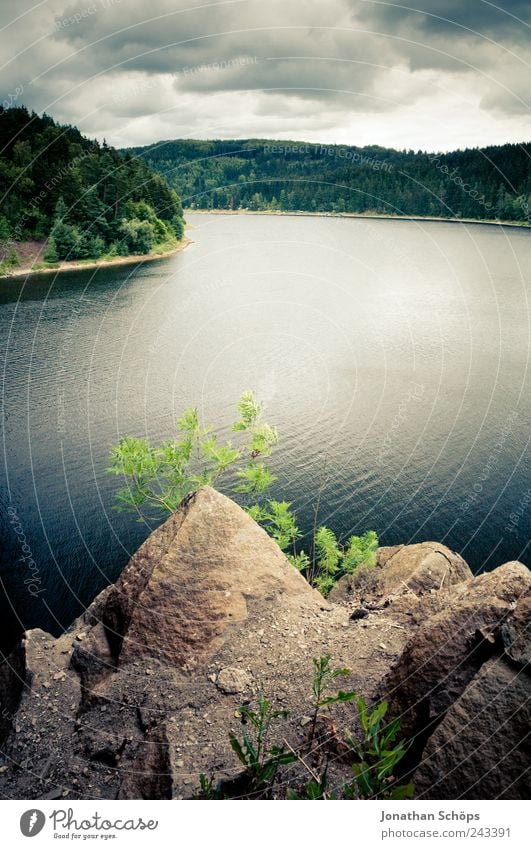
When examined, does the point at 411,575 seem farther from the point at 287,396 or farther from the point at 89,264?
the point at 89,264

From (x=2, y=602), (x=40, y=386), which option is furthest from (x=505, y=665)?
(x=40, y=386)

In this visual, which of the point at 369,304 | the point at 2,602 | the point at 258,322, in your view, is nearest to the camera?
the point at 2,602

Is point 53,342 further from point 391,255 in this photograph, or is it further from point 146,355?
point 391,255

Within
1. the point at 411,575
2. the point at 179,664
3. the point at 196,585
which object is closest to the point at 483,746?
the point at 179,664

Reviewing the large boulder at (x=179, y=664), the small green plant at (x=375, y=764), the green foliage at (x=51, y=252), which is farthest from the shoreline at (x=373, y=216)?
the small green plant at (x=375, y=764)

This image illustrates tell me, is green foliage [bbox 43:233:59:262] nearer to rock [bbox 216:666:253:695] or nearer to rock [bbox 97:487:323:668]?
rock [bbox 97:487:323:668]

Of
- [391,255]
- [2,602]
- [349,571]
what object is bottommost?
[2,602]

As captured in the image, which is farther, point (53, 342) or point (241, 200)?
point (241, 200)
